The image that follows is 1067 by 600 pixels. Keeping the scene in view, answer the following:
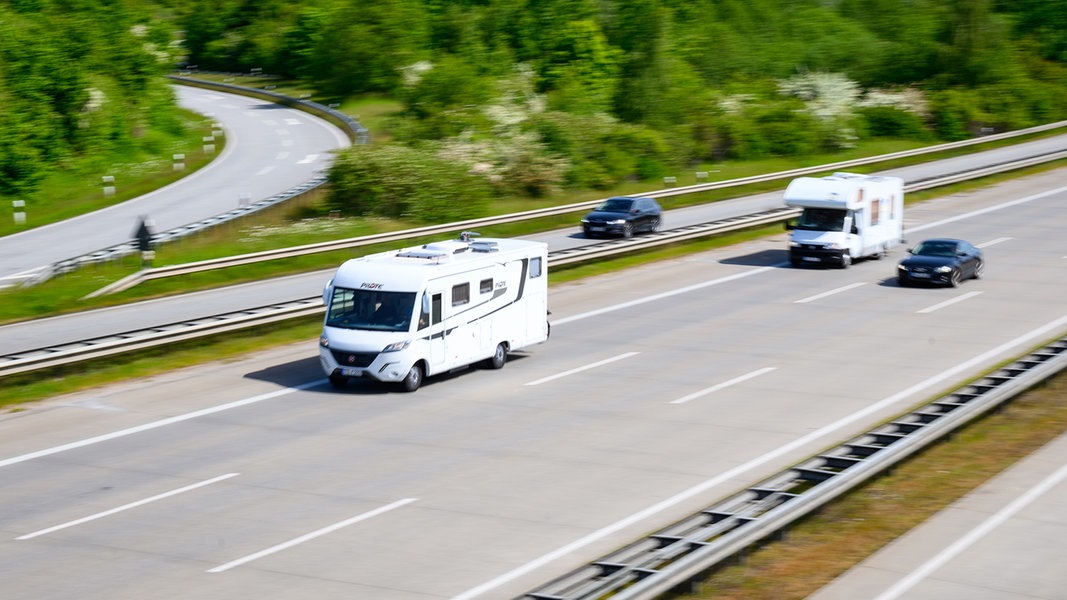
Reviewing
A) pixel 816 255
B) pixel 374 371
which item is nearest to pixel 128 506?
pixel 374 371

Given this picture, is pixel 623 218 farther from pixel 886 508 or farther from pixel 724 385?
pixel 886 508

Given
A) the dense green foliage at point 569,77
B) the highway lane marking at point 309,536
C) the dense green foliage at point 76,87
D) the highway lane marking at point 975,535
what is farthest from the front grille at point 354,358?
the dense green foliage at point 76,87

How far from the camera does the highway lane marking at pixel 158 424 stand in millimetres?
18156

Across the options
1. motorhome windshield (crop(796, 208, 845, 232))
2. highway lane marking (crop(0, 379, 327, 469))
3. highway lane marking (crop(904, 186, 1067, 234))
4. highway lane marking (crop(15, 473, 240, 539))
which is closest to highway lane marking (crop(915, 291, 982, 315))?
motorhome windshield (crop(796, 208, 845, 232))

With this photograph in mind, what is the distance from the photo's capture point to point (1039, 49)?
86.1 m

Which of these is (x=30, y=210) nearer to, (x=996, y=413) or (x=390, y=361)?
(x=390, y=361)

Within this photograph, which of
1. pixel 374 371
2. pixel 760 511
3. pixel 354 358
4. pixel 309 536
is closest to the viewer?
pixel 760 511

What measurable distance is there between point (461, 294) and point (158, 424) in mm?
6082

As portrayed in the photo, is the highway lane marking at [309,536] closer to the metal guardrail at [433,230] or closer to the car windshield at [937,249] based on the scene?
the metal guardrail at [433,230]

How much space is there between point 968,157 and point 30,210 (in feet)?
147

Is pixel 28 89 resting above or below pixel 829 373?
above

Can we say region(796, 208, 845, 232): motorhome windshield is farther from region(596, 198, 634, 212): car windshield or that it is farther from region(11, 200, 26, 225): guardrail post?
region(11, 200, 26, 225): guardrail post

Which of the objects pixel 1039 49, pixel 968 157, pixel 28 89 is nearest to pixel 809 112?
pixel 968 157

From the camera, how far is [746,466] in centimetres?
1755
